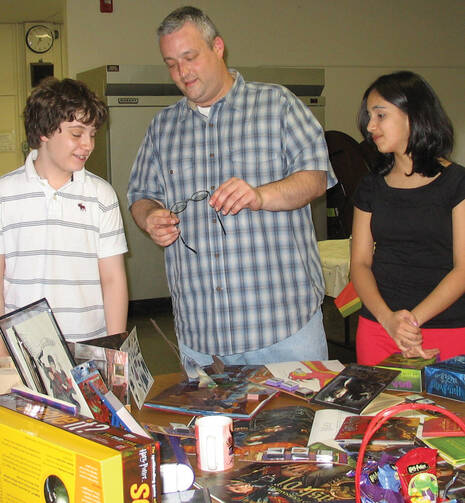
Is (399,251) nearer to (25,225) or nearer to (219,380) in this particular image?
(219,380)

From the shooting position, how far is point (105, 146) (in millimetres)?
5043

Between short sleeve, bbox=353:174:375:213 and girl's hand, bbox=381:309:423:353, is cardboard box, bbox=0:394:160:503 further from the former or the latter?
short sleeve, bbox=353:174:375:213

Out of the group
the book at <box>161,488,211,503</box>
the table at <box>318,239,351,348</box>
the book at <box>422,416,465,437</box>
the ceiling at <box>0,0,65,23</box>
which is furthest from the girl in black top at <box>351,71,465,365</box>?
the ceiling at <box>0,0,65,23</box>

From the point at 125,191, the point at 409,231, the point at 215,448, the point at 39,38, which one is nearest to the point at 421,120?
the point at 409,231

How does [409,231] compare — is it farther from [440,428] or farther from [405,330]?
[440,428]

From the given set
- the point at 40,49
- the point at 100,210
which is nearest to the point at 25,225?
the point at 100,210

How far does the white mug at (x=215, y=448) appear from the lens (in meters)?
1.17

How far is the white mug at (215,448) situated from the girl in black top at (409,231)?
785 mm

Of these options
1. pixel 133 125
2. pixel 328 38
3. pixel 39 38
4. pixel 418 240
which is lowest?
pixel 418 240

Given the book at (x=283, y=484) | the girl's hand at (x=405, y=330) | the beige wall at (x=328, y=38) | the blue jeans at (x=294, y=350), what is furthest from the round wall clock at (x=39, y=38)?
the book at (x=283, y=484)

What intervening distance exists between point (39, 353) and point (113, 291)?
24.6 inches

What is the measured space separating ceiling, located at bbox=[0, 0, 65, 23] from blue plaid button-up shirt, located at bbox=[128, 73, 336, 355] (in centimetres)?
507

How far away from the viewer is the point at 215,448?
117 cm

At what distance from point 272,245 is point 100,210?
1.65 feet
